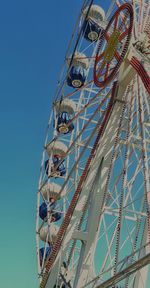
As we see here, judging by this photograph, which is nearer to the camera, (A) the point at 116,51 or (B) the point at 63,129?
(A) the point at 116,51

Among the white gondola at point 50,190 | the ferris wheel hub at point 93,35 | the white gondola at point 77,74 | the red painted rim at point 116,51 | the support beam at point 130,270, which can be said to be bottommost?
the support beam at point 130,270

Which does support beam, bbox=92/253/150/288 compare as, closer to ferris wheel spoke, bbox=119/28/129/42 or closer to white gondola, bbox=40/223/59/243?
ferris wheel spoke, bbox=119/28/129/42

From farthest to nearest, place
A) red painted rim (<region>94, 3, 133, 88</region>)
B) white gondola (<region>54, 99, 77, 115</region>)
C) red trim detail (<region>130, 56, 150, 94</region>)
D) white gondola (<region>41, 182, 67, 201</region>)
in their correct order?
white gondola (<region>54, 99, 77, 115</region>) → white gondola (<region>41, 182, 67, 201</region>) → red painted rim (<region>94, 3, 133, 88</region>) → red trim detail (<region>130, 56, 150, 94</region>)

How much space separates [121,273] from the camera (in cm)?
552

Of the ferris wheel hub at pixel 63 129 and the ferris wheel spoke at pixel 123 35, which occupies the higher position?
the ferris wheel hub at pixel 63 129

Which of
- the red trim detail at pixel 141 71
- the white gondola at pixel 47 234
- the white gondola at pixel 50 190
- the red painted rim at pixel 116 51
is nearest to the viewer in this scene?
the red trim detail at pixel 141 71

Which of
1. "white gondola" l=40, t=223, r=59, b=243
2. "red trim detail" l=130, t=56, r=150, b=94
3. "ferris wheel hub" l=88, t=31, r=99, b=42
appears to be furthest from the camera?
"ferris wheel hub" l=88, t=31, r=99, b=42

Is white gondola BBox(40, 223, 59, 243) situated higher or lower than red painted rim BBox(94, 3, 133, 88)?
lower

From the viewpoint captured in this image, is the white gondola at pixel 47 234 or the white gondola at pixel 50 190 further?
the white gondola at pixel 50 190

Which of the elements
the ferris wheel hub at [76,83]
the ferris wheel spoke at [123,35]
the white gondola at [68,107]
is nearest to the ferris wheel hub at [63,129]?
the white gondola at [68,107]

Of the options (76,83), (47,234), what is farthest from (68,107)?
(47,234)

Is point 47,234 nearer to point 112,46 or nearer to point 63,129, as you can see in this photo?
point 63,129

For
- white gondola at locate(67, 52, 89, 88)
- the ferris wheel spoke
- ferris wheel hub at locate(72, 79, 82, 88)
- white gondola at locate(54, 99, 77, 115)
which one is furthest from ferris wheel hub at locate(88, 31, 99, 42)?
the ferris wheel spoke

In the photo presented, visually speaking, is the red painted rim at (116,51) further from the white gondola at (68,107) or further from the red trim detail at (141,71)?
the white gondola at (68,107)
